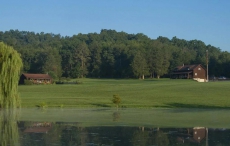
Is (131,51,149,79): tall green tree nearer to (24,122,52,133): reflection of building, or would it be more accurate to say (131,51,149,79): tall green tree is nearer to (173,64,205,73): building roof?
(173,64,205,73): building roof

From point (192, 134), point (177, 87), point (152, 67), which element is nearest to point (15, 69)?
point (192, 134)

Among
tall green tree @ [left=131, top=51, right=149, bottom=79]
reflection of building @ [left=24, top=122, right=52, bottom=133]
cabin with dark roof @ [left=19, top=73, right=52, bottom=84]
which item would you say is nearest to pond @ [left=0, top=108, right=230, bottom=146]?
reflection of building @ [left=24, top=122, right=52, bottom=133]

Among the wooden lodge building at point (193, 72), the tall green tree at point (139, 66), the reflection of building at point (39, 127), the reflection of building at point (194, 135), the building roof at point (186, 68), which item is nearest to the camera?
the reflection of building at point (194, 135)

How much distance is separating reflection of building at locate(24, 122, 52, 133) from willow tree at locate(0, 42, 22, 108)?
1972 mm

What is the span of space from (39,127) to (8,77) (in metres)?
3.88

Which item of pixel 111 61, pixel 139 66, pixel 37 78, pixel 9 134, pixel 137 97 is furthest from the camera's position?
pixel 111 61

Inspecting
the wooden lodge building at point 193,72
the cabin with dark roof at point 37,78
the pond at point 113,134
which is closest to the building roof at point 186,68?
the wooden lodge building at point 193,72

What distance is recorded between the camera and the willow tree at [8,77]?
27.8m

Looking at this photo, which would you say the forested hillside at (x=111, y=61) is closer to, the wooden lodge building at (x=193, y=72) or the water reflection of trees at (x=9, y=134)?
the wooden lodge building at (x=193, y=72)

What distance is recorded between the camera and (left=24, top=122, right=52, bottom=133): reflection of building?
25531 millimetres

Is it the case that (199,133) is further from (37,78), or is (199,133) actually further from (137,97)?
(37,78)

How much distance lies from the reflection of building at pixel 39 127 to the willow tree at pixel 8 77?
1.97 meters

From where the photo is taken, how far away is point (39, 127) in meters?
27.9

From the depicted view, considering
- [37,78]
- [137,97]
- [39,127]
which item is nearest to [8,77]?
[39,127]
